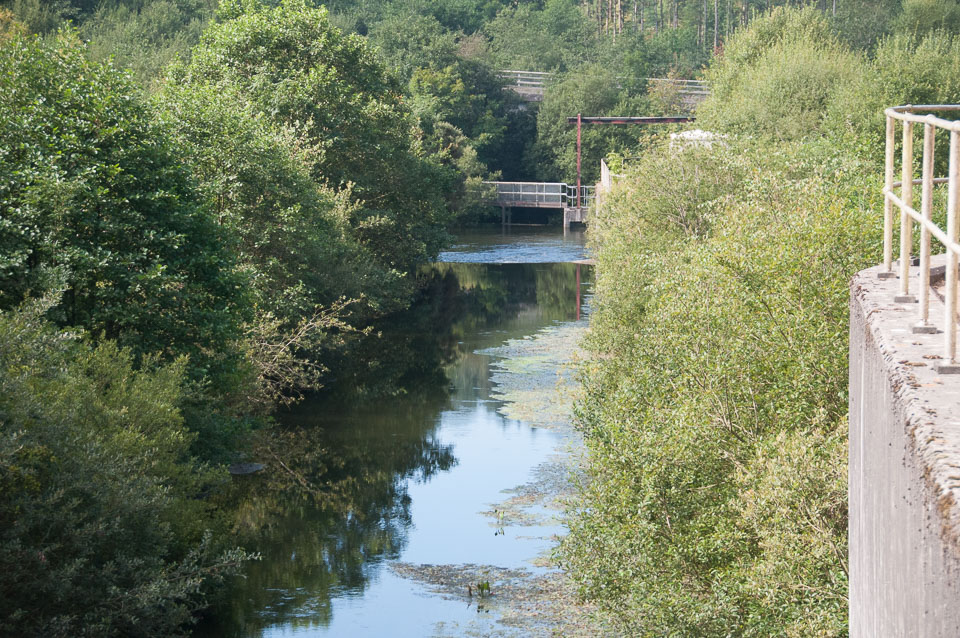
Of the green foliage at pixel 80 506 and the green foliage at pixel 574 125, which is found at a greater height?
the green foliage at pixel 574 125

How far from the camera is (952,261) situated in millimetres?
5070

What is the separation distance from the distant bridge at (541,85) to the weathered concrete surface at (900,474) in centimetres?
8104

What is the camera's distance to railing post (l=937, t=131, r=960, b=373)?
494cm

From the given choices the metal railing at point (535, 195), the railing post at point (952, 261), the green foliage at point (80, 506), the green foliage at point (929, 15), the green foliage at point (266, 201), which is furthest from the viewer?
the metal railing at point (535, 195)

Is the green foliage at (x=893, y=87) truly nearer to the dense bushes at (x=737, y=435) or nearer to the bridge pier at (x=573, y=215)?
the dense bushes at (x=737, y=435)

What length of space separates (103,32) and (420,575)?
64.6m

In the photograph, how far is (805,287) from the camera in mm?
17406

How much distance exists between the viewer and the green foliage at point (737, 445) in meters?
13.6

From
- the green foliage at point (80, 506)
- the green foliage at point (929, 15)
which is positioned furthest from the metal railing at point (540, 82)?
the green foliage at point (80, 506)

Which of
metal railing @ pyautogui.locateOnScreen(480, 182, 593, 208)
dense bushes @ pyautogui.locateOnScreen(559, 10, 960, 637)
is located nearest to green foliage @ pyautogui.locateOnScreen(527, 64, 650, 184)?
metal railing @ pyautogui.locateOnScreen(480, 182, 593, 208)

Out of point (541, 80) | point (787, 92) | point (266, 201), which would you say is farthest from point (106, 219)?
point (541, 80)

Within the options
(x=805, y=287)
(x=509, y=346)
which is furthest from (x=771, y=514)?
(x=509, y=346)

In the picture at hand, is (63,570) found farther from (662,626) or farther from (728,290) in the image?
(728,290)

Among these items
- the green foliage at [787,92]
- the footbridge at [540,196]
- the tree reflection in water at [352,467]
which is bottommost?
the tree reflection in water at [352,467]
